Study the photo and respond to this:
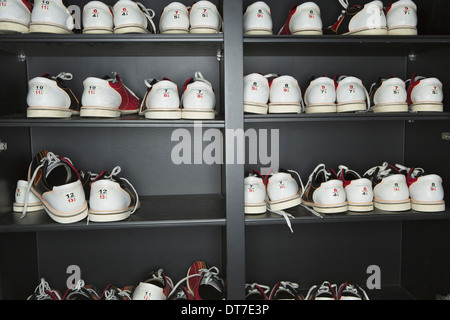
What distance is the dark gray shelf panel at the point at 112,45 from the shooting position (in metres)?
1.59

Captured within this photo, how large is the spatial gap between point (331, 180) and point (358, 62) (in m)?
0.80

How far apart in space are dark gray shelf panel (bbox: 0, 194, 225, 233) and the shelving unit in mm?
14

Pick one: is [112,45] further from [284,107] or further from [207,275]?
[207,275]

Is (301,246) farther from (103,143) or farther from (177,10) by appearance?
(177,10)

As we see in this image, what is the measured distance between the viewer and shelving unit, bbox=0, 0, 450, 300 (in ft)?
5.82

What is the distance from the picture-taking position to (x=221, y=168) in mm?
2064

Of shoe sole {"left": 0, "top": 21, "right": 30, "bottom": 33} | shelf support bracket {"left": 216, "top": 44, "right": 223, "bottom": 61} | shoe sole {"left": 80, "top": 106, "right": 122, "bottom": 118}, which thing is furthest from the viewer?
shelf support bracket {"left": 216, "top": 44, "right": 223, "bottom": 61}

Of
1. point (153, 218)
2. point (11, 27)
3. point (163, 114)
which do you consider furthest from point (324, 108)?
point (11, 27)

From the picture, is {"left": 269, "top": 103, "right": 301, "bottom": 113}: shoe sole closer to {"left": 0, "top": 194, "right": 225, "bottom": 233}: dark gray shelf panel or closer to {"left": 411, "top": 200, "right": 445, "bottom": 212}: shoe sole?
{"left": 0, "top": 194, "right": 225, "bottom": 233}: dark gray shelf panel

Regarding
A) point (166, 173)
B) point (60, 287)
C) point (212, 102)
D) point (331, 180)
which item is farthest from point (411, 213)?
point (60, 287)

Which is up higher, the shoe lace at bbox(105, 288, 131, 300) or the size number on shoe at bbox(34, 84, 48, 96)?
the size number on shoe at bbox(34, 84, 48, 96)

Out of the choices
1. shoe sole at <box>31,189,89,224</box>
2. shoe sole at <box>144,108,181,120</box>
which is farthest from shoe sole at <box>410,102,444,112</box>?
shoe sole at <box>31,189,89,224</box>

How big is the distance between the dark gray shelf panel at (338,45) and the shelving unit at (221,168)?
0.01 m
